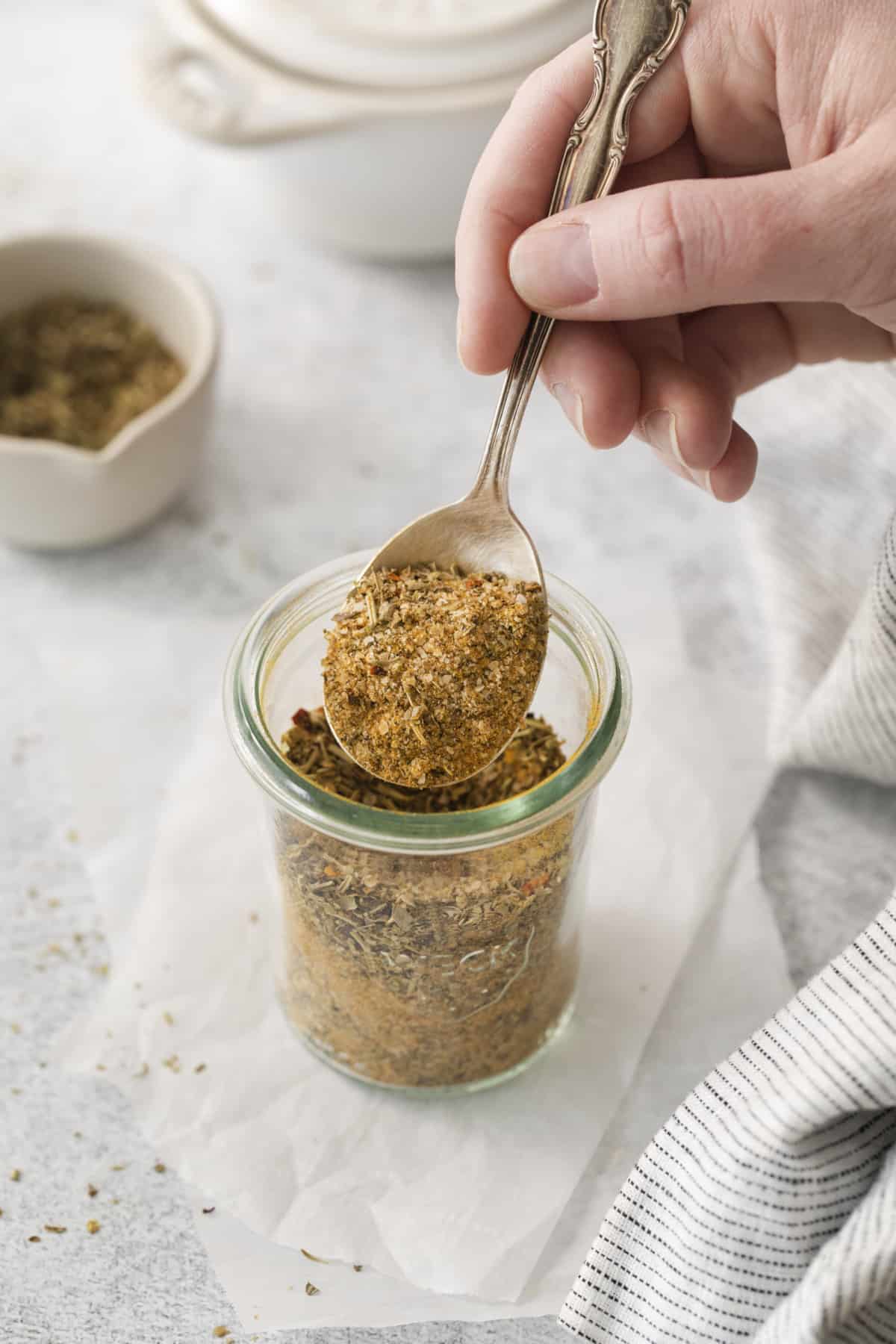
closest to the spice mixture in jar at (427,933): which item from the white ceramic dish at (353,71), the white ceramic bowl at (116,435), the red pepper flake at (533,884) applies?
the red pepper flake at (533,884)

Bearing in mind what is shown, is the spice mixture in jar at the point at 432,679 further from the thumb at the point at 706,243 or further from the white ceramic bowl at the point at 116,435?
the white ceramic bowl at the point at 116,435

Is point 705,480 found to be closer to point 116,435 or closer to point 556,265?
point 556,265

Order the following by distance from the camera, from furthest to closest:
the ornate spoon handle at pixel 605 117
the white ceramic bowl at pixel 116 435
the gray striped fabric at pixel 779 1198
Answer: the white ceramic bowl at pixel 116 435
the ornate spoon handle at pixel 605 117
the gray striped fabric at pixel 779 1198

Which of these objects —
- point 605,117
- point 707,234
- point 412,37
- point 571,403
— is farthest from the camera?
point 412,37

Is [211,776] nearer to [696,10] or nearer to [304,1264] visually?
[304,1264]

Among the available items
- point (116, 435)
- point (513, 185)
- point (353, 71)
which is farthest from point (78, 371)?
point (513, 185)

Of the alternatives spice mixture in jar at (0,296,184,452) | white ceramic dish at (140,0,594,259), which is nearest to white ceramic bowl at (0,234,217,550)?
spice mixture in jar at (0,296,184,452)

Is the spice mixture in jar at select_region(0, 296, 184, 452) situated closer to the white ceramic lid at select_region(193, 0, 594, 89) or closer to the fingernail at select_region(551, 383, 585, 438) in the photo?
the white ceramic lid at select_region(193, 0, 594, 89)
